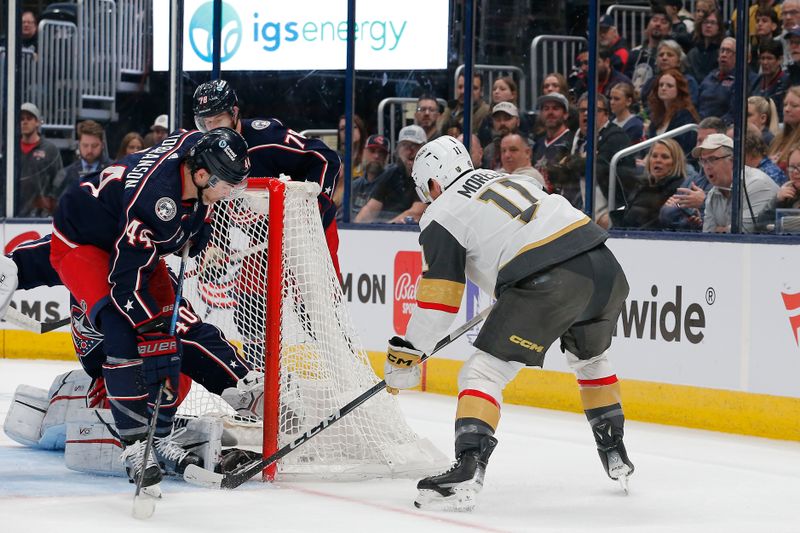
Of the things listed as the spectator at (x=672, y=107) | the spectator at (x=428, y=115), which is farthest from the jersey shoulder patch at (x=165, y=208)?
the spectator at (x=428, y=115)

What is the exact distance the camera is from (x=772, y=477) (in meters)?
4.30

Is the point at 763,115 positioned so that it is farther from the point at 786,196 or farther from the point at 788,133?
the point at 786,196

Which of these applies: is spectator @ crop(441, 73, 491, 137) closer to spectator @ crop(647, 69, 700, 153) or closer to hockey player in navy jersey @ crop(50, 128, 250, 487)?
spectator @ crop(647, 69, 700, 153)

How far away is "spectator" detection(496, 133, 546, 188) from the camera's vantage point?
6.47m

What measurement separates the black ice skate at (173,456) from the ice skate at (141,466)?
116mm

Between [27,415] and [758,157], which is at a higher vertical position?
[758,157]

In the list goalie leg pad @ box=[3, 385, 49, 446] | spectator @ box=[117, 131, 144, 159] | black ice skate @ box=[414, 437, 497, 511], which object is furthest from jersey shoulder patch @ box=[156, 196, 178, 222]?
spectator @ box=[117, 131, 144, 159]

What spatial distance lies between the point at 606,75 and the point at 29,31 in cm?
377

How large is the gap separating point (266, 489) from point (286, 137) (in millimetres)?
1534

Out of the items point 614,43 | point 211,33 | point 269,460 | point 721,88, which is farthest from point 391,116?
point 269,460

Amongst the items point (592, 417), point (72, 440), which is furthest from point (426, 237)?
point (72, 440)

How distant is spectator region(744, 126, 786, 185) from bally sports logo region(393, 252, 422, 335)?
1.66 metres

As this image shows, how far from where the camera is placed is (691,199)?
18.7 feet

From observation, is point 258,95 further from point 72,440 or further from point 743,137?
point 72,440
